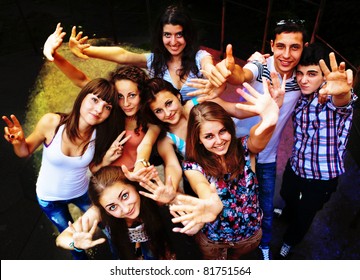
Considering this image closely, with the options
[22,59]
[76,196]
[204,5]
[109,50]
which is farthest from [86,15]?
[76,196]

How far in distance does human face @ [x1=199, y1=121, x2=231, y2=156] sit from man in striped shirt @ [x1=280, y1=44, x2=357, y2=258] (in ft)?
1.72

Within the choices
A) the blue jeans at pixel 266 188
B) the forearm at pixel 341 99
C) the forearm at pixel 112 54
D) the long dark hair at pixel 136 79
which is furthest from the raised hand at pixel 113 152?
the forearm at pixel 341 99

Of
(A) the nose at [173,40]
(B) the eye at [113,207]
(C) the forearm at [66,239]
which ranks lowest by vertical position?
(C) the forearm at [66,239]

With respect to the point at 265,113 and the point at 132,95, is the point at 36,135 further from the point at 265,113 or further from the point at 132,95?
the point at 265,113

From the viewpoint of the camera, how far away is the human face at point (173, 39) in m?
2.17

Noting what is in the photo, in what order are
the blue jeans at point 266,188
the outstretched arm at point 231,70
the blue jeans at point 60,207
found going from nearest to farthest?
the outstretched arm at point 231,70 < the blue jeans at point 60,207 < the blue jeans at point 266,188

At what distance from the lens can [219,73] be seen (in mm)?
1911

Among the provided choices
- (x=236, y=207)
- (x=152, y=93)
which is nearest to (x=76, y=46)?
(x=152, y=93)

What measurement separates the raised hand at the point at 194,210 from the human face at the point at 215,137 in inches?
9.6

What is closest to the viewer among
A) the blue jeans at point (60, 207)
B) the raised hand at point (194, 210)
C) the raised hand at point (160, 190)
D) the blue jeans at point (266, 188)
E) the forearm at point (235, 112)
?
the raised hand at point (194, 210)

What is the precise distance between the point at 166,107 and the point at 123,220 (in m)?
0.67

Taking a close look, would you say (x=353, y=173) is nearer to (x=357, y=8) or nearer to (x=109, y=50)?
(x=109, y=50)

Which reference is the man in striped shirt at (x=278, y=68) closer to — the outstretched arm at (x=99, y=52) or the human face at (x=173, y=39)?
the human face at (x=173, y=39)

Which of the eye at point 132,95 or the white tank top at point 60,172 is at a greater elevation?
the eye at point 132,95
